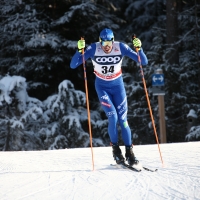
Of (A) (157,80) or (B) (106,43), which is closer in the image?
(B) (106,43)

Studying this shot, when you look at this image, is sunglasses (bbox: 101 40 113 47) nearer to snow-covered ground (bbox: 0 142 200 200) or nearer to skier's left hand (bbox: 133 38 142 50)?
skier's left hand (bbox: 133 38 142 50)

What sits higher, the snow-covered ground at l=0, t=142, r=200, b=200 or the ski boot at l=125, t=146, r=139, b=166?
the ski boot at l=125, t=146, r=139, b=166

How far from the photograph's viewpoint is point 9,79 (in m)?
10.1

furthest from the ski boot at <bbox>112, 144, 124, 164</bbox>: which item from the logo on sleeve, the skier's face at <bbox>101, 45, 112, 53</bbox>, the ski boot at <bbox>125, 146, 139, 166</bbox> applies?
the skier's face at <bbox>101, 45, 112, 53</bbox>

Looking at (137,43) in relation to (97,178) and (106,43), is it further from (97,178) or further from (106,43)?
(97,178)

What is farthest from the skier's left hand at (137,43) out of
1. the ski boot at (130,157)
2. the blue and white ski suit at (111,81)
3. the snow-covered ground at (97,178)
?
the snow-covered ground at (97,178)

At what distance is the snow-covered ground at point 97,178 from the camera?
11.3 feet

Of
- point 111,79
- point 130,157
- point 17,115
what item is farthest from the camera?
point 17,115

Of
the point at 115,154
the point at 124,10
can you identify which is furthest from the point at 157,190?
the point at 124,10

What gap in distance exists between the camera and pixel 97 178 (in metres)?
4.13

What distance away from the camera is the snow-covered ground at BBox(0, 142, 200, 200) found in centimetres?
345

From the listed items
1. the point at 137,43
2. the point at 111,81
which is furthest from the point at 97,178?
the point at 137,43

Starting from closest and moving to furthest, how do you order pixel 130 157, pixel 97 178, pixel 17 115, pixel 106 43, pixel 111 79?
pixel 97 178, pixel 130 157, pixel 106 43, pixel 111 79, pixel 17 115

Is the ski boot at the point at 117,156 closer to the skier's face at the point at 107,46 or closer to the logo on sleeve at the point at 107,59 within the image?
the logo on sleeve at the point at 107,59
